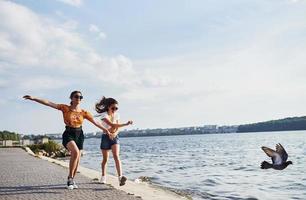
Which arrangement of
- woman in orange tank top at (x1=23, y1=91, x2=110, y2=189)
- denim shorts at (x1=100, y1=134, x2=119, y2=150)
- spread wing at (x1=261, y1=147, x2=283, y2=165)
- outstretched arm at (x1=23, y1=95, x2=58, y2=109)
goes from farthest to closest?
denim shorts at (x1=100, y1=134, x2=119, y2=150) < woman in orange tank top at (x1=23, y1=91, x2=110, y2=189) < outstretched arm at (x1=23, y1=95, x2=58, y2=109) < spread wing at (x1=261, y1=147, x2=283, y2=165)

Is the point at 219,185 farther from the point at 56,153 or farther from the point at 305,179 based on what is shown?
the point at 56,153

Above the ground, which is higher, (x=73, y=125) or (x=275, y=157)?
(x=73, y=125)

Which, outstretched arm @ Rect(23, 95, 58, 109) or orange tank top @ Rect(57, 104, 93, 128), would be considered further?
orange tank top @ Rect(57, 104, 93, 128)

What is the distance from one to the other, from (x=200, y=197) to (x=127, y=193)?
6041 mm

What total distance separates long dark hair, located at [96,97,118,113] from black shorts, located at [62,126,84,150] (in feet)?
2.55

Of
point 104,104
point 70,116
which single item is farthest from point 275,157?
point 104,104

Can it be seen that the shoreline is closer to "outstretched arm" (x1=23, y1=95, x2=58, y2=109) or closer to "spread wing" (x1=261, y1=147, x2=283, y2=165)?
"outstretched arm" (x1=23, y1=95, x2=58, y2=109)

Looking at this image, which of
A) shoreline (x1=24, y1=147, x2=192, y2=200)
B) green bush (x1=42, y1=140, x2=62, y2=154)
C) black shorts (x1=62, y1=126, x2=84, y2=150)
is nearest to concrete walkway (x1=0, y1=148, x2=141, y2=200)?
shoreline (x1=24, y1=147, x2=192, y2=200)

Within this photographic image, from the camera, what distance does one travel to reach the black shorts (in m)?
10.3

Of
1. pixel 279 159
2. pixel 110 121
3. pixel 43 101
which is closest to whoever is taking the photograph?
pixel 279 159

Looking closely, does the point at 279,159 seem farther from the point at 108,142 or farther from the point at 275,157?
the point at 108,142

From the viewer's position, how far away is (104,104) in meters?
11.0

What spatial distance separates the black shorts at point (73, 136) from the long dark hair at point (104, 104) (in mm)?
777

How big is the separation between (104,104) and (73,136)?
1150 millimetres
